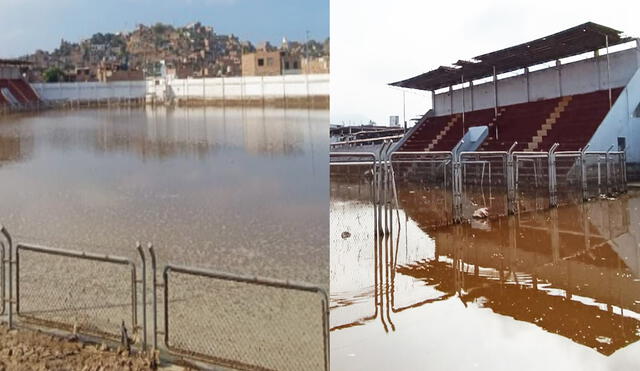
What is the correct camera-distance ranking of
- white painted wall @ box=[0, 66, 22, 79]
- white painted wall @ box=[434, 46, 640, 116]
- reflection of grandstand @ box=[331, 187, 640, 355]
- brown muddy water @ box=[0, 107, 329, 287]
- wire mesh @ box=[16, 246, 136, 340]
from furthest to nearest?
white painted wall @ box=[434, 46, 640, 116]
white painted wall @ box=[0, 66, 22, 79]
wire mesh @ box=[16, 246, 136, 340]
reflection of grandstand @ box=[331, 187, 640, 355]
brown muddy water @ box=[0, 107, 329, 287]

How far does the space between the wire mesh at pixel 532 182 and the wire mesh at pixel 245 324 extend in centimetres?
616

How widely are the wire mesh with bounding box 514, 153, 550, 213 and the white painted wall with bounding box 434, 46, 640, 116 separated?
101 centimetres

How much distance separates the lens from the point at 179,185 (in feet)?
9.42

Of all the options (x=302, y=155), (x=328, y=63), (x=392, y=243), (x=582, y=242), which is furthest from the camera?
(x=582, y=242)

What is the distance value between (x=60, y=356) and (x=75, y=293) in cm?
65

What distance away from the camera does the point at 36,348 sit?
2699 mm

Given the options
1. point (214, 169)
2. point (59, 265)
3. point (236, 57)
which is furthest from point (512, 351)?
point (59, 265)

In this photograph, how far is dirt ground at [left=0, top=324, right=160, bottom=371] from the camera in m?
2.53

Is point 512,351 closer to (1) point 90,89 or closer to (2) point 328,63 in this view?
(2) point 328,63

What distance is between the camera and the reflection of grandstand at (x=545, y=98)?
22.5ft

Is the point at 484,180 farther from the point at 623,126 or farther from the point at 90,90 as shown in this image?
the point at 90,90

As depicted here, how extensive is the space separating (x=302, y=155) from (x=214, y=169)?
57 centimetres

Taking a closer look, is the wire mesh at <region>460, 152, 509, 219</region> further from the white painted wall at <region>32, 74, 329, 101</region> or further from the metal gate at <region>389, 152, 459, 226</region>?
the white painted wall at <region>32, 74, 329, 101</region>

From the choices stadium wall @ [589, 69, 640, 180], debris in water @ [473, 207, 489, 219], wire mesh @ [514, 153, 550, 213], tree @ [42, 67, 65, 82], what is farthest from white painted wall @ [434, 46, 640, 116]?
tree @ [42, 67, 65, 82]
